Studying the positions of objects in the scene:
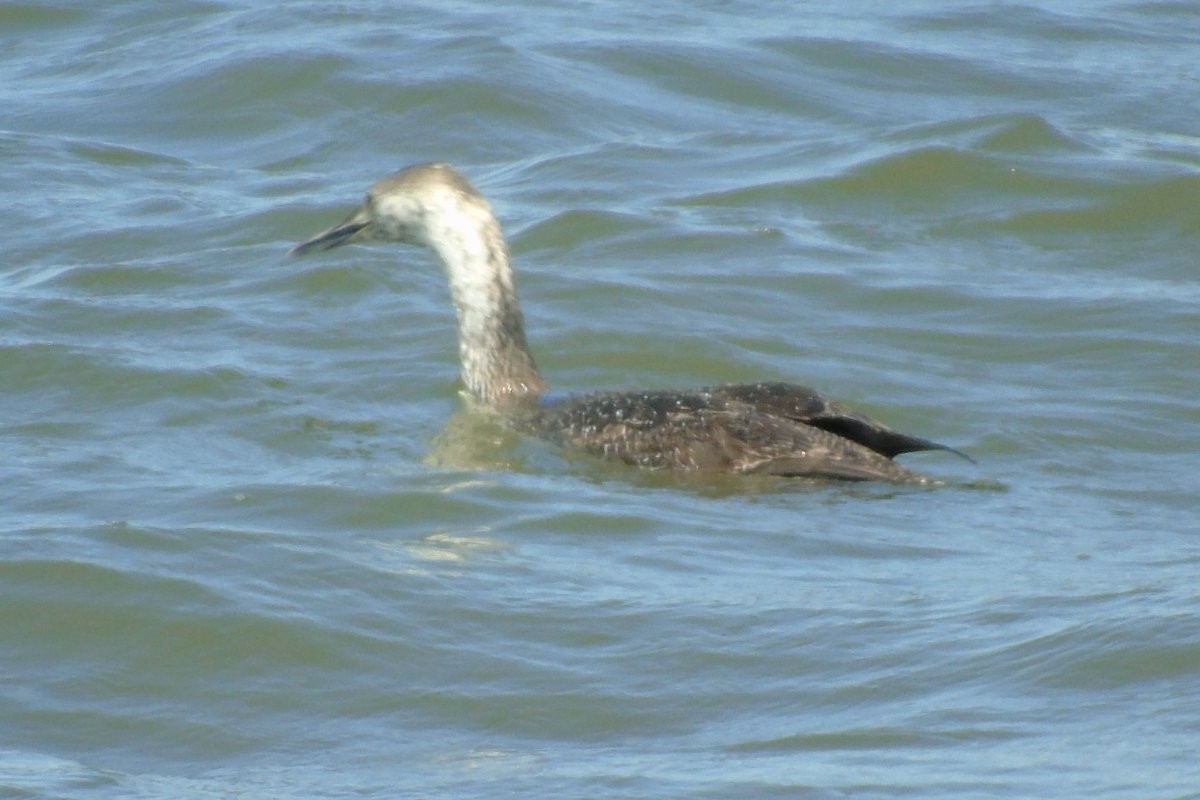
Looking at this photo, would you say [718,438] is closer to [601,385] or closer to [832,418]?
[832,418]

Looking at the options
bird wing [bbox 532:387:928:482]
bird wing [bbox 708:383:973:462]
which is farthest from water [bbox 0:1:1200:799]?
bird wing [bbox 708:383:973:462]

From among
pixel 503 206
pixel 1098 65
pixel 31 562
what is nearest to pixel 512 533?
pixel 31 562

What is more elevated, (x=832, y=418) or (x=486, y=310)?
(x=486, y=310)

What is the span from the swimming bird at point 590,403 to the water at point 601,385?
5.0 inches

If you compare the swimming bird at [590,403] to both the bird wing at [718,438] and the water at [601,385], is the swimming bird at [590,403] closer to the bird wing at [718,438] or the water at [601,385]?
the bird wing at [718,438]

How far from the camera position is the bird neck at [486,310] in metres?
10.2

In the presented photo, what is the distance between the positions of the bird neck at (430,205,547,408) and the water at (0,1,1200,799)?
13.4 inches

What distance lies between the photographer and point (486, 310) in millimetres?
10320

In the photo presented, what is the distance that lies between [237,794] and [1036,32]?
13.6 meters

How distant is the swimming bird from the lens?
8742 millimetres

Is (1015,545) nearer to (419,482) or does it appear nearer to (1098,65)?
(419,482)

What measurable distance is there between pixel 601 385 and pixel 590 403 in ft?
4.19

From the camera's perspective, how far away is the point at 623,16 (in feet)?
61.1

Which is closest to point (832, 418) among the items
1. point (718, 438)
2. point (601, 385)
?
point (718, 438)
